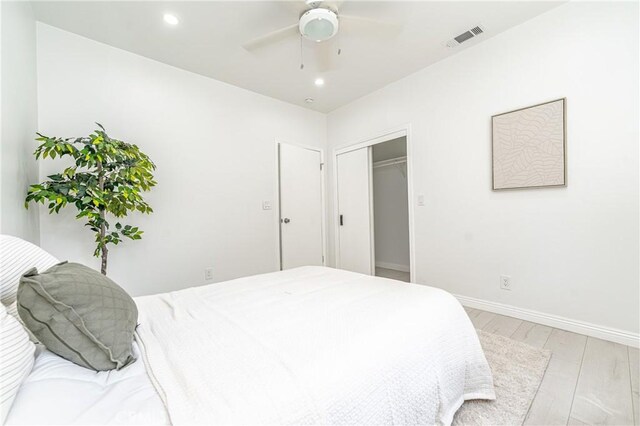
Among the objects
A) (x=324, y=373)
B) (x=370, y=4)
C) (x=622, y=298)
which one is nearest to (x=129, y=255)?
(x=324, y=373)

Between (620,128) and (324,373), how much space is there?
2749 millimetres

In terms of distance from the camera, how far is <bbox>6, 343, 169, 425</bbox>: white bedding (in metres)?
0.57

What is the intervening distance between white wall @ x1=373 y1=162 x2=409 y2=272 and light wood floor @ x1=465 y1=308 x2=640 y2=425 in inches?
111

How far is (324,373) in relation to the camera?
79 cm

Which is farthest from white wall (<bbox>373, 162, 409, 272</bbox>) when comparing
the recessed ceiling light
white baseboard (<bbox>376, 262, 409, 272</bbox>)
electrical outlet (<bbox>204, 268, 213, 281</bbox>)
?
the recessed ceiling light

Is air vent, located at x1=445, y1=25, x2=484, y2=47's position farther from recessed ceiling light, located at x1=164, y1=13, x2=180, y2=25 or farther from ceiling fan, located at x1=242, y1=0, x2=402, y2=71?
recessed ceiling light, located at x1=164, y1=13, x2=180, y2=25

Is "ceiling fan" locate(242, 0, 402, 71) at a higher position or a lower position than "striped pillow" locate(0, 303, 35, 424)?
higher

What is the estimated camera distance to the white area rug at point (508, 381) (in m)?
1.28

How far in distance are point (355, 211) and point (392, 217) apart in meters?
1.49

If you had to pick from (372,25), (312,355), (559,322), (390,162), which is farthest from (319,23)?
(390,162)

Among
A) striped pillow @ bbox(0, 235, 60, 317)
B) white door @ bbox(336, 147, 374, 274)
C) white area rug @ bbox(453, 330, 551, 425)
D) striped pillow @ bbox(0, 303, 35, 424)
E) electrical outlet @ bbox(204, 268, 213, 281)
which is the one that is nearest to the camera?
striped pillow @ bbox(0, 303, 35, 424)

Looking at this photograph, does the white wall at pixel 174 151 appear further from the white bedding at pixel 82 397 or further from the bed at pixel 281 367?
the white bedding at pixel 82 397

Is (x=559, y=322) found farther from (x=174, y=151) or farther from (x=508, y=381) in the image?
(x=174, y=151)

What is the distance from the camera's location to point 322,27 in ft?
6.68
